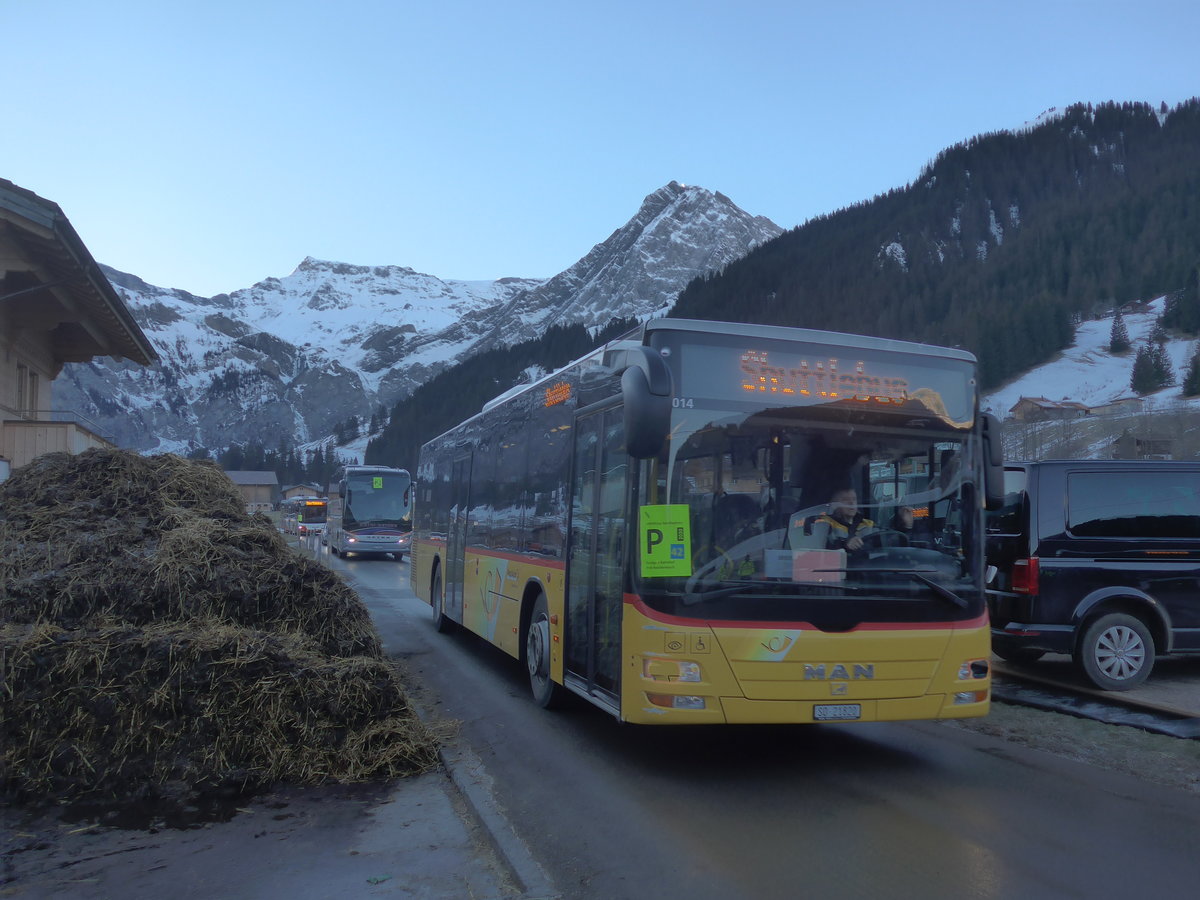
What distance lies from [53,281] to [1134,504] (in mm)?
12214

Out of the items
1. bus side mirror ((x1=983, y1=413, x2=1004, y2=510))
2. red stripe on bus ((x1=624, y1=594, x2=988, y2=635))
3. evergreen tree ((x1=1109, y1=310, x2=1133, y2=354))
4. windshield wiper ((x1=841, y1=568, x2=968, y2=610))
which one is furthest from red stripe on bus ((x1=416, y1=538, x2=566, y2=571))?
evergreen tree ((x1=1109, y1=310, x2=1133, y2=354))

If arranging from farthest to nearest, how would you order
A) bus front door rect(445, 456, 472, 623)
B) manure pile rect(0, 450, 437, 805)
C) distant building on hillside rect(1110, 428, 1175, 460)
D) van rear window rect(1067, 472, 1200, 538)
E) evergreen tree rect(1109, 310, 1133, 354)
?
evergreen tree rect(1109, 310, 1133, 354) < distant building on hillside rect(1110, 428, 1175, 460) < bus front door rect(445, 456, 472, 623) < van rear window rect(1067, 472, 1200, 538) < manure pile rect(0, 450, 437, 805)

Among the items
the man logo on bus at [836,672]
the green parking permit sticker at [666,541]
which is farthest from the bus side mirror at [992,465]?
the green parking permit sticker at [666,541]

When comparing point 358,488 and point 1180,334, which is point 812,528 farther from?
point 1180,334

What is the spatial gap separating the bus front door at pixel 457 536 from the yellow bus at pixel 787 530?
5251mm

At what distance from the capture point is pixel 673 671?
19.3 feet

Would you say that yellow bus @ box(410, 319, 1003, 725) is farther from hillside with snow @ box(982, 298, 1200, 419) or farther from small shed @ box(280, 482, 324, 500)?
small shed @ box(280, 482, 324, 500)

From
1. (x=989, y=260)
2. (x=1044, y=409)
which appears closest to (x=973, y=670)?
(x=1044, y=409)

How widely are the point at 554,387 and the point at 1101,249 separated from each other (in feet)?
423

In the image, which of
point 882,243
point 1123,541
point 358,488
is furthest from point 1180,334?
point 1123,541

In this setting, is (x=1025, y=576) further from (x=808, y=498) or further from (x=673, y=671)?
(x=673, y=671)

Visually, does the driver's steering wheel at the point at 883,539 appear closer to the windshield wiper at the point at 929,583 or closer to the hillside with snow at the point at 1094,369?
the windshield wiper at the point at 929,583

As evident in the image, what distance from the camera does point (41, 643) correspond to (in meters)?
5.68

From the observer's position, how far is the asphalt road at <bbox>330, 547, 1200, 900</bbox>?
4441mm
